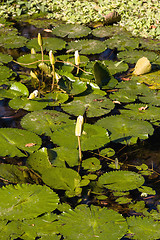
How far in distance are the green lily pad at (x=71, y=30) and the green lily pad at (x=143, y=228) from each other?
349 centimetres

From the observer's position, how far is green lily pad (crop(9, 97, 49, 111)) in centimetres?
319

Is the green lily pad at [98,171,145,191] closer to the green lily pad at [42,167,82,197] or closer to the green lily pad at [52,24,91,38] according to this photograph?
the green lily pad at [42,167,82,197]

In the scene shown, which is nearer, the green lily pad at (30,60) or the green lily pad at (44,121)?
the green lily pad at (44,121)

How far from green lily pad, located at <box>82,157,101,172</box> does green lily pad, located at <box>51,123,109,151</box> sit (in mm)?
90

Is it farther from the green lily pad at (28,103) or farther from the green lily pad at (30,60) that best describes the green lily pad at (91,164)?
the green lily pad at (30,60)

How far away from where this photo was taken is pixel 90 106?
10.5ft

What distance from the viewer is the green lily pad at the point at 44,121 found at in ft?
9.25

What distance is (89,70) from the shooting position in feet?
12.1

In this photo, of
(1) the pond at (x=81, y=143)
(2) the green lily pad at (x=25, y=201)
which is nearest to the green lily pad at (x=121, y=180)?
(1) the pond at (x=81, y=143)

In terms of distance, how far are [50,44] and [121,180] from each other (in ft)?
9.18

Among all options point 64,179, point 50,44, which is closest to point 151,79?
point 50,44


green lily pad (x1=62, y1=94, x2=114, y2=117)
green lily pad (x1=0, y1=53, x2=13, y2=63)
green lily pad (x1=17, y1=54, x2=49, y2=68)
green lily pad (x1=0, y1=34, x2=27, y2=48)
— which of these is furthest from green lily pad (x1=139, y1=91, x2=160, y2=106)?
green lily pad (x1=0, y1=34, x2=27, y2=48)

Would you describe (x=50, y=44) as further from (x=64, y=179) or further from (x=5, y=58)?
(x=64, y=179)

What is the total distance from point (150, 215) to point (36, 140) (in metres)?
1.09
